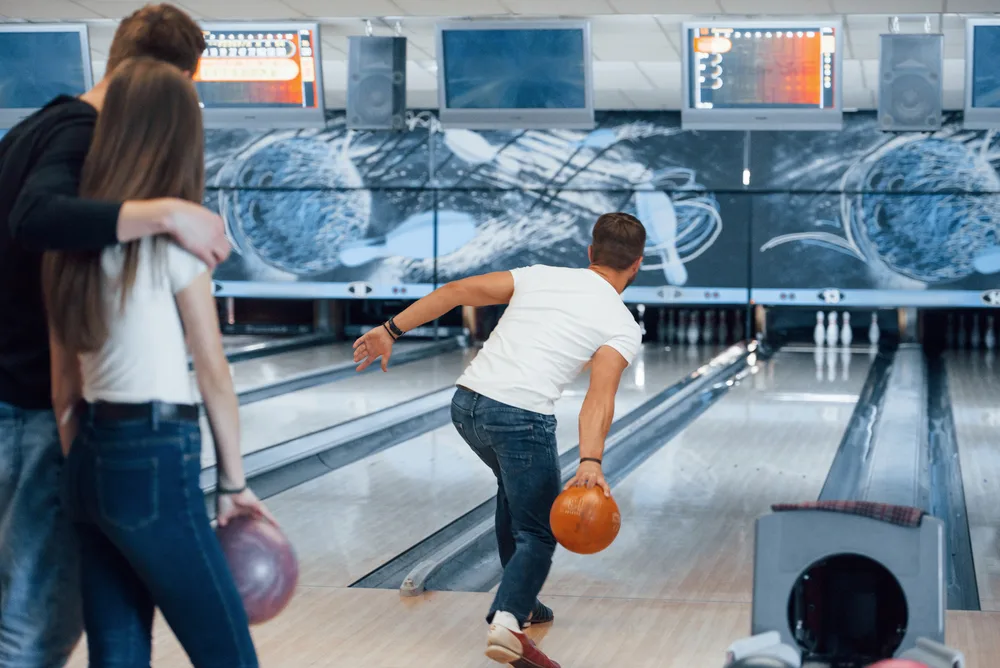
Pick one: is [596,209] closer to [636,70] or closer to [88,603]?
[636,70]

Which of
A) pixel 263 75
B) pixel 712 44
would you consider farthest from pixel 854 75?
pixel 263 75

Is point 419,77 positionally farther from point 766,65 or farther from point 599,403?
point 599,403

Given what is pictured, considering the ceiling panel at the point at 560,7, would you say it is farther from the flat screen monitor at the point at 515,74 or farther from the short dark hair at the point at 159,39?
the short dark hair at the point at 159,39

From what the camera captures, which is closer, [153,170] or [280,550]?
[153,170]

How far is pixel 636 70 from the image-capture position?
8000 millimetres

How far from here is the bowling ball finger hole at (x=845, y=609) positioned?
1966 millimetres

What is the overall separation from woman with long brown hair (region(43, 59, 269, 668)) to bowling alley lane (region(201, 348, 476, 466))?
149 inches

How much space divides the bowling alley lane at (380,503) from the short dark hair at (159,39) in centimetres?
224

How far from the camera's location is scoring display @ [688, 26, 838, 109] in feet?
18.8

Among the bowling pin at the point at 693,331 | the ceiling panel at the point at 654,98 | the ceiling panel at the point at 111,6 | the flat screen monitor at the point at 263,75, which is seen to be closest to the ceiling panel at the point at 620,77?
the ceiling panel at the point at 654,98

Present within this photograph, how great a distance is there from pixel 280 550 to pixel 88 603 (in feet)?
0.79

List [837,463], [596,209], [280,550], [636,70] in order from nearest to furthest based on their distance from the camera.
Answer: [280,550] → [837,463] → [636,70] → [596,209]

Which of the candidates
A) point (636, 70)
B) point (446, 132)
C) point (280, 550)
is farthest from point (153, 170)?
point (446, 132)

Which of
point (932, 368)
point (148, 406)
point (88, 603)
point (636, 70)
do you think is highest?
point (636, 70)
